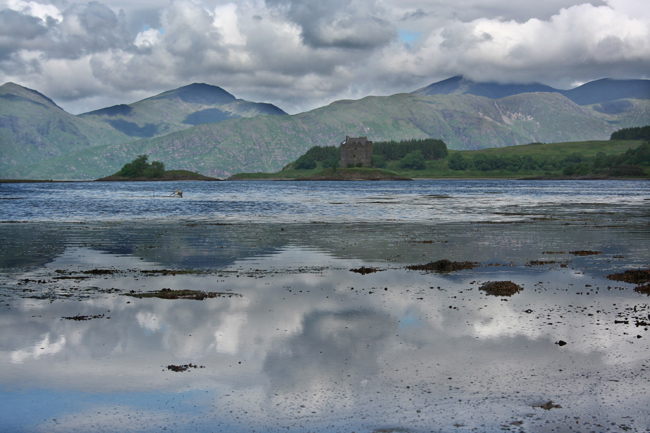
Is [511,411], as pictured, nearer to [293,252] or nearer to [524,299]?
[524,299]

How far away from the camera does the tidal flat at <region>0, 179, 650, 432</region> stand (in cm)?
1152

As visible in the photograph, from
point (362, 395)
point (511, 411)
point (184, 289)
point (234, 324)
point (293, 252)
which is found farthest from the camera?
point (293, 252)

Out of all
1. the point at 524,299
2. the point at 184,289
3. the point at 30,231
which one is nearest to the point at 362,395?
the point at 524,299

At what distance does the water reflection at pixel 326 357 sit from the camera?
11508 mm

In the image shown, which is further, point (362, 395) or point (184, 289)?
point (184, 289)

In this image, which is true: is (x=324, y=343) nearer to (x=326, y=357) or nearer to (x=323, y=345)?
(x=323, y=345)

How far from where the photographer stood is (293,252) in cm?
3656

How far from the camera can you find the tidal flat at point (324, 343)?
11516 mm

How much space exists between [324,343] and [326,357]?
3.99 ft

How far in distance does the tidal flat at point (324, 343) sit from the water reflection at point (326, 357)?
57mm

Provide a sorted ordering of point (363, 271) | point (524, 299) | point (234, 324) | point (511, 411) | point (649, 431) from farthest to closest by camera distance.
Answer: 1. point (363, 271)
2. point (524, 299)
3. point (234, 324)
4. point (511, 411)
5. point (649, 431)

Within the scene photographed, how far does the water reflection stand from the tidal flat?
0.06m

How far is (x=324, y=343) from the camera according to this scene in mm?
16031

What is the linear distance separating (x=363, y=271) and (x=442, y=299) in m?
7.17
